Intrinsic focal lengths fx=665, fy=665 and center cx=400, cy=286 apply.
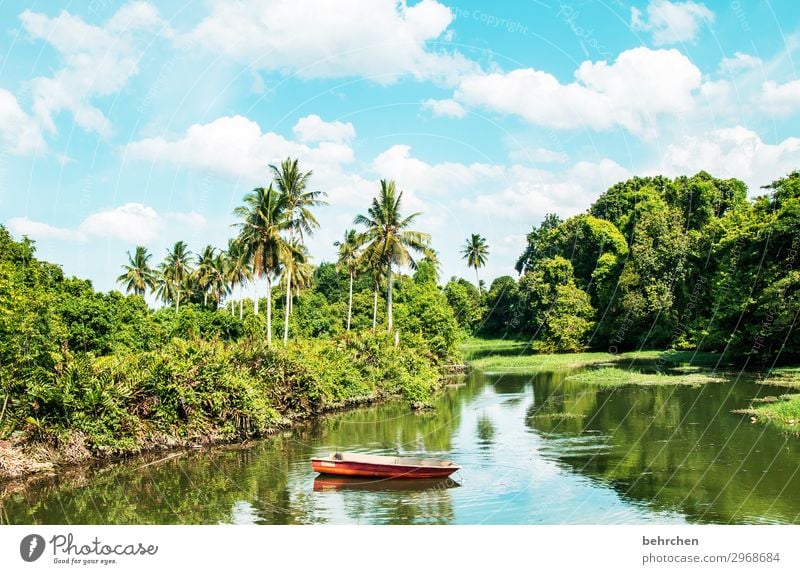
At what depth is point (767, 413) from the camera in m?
20.9

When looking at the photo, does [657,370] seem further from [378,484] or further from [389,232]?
[378,484]

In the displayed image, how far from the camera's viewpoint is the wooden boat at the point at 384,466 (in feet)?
49.4

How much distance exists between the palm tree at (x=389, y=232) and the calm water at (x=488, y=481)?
54.6ft

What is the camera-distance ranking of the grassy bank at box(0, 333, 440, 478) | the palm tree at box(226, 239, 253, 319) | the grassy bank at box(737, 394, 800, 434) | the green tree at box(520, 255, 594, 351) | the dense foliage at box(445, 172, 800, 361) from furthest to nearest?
the green tree at box(520, 255, 594, 351)
the palm tree at box(226, 239, 253, 319)
the dense foliage at box(445, 172, 800, 361)
the grassy bank at box(737, 394, 800, 434)
the grassy bank at box(0, 333, 440, 478)

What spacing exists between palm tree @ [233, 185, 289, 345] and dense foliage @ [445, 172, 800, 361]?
23.5 meters

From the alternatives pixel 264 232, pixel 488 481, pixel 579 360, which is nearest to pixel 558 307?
pixel 579 360

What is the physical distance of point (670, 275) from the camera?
47.5 m

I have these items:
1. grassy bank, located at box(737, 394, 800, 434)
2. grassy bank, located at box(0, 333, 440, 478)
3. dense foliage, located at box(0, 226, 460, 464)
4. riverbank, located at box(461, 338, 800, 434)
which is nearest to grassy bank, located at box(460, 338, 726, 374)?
riverbank, located at box(461, 338, 800, 434)

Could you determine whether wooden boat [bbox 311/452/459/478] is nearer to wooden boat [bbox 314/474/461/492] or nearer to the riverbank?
wooden boat [bbox 314/474/461/492]

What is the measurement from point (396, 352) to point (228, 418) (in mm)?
12763

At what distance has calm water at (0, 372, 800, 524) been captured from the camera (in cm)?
1274

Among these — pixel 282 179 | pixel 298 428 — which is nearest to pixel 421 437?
pixel 298 428

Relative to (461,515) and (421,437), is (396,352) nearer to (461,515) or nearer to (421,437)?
(421,437)
